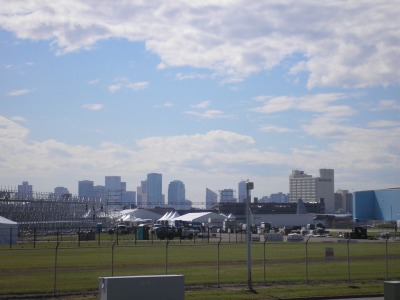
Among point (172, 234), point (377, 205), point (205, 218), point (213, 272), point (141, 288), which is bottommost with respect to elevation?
point (213, 272)

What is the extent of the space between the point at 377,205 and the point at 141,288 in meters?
167

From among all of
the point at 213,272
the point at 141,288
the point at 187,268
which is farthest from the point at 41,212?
the point at 141,288

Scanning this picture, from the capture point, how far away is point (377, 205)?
182 metres

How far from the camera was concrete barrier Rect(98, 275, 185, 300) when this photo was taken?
72.6ft

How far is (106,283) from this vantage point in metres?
22.1

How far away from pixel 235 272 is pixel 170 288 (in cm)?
1935

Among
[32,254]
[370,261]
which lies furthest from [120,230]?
[370,261]

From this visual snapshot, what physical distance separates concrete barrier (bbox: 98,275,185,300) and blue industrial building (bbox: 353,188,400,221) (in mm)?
152730

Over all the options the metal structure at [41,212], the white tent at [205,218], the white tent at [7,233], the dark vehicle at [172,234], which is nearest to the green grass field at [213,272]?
the white tent at [7,233]

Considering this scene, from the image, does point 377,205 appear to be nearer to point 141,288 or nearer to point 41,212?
point 41,212

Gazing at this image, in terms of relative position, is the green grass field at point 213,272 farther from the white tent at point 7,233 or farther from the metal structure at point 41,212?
the metal structure at point 41,212

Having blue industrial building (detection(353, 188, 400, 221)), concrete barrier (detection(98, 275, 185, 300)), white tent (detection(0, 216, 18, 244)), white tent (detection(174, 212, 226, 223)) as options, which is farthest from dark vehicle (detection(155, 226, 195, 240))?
blue industrial building (detection(353, 188, 400, 221))

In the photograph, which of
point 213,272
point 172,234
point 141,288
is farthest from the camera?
point 172,234

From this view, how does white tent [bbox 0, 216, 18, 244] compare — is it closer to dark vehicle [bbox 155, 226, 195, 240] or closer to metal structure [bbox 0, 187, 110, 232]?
dark vehicle [bbox 155, 226, 195, 240]
